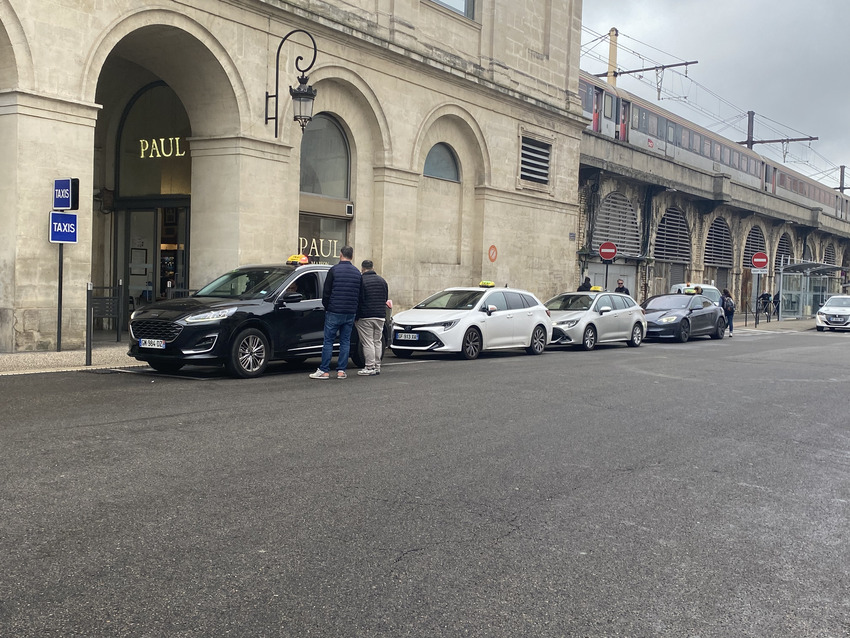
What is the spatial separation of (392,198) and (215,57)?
6.14 m

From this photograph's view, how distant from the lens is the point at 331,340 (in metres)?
12.3

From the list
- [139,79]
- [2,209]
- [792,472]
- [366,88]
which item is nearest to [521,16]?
[366,88]

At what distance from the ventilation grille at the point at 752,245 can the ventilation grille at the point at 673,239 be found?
8448 millimetres

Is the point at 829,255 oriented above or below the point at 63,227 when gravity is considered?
above

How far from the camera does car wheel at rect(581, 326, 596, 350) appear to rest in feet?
67.1

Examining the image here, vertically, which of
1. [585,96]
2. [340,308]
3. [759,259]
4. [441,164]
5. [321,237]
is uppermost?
[585,96]

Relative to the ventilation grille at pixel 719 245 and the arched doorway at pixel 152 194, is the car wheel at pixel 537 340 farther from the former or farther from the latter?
the ventilation grille at pixel 719 245

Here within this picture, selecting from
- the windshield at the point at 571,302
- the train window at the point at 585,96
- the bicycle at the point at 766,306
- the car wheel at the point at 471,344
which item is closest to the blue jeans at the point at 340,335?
the car wheel at the point at 471,344

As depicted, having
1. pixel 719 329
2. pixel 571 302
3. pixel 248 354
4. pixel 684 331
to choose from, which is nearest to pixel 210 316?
pixel 248 354

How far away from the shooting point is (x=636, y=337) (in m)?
22.5

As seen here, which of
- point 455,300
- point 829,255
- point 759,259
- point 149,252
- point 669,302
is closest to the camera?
point 455,300

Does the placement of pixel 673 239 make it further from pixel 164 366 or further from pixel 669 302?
pixel 164 366

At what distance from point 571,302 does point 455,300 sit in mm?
5107

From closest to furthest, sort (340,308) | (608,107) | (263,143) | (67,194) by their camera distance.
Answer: (340,308), (67,194), (263,143), (608,107)
